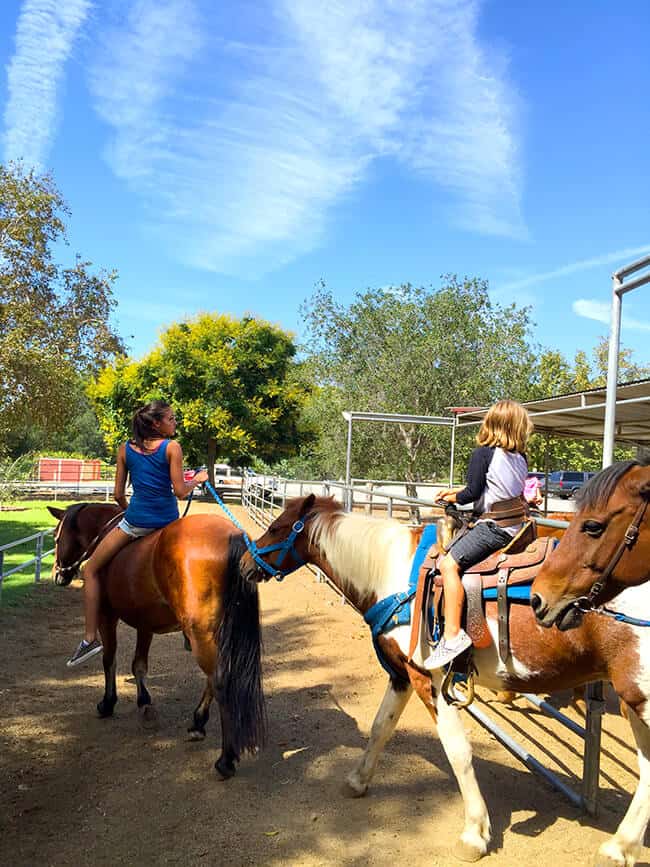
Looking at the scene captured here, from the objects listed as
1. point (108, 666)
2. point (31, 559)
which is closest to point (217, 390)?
point (31, 559)

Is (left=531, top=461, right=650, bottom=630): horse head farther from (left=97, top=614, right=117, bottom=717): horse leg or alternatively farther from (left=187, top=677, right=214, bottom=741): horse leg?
(left=97, top=614, right=117, bottom=717): horse leg

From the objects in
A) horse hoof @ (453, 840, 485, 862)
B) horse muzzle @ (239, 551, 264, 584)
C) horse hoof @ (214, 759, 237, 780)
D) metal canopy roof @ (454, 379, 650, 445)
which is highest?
metal canopy roof @ (454, 379, 650, 445)

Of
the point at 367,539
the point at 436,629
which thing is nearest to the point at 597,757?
the point at 436,629

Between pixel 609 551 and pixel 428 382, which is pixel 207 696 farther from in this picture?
pixel 428 382

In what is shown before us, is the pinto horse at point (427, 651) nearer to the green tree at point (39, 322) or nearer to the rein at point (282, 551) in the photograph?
the rein at point (282, 551)

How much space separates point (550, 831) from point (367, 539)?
1719 millimetres

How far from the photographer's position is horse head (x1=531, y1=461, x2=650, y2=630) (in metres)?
2.24

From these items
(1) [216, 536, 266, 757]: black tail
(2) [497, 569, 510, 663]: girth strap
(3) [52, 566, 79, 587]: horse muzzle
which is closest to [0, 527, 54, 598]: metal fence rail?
(3) [52, 566, 79, 587]: horse muzzle

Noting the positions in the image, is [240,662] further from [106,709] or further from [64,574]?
[64,574]

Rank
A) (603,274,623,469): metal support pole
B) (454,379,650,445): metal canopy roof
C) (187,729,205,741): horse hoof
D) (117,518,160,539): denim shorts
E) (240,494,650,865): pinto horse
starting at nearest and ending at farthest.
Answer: (240,494,650,865): pinto horse → (603,274,623,469): metal support pole → (187,729,205,741): horse hoof → (117,518,160,539): denim shorts → (454,379,650,445): metal canopy roof

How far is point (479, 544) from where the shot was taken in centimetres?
301

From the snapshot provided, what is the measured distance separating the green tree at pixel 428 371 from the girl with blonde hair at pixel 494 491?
2024 centimetres

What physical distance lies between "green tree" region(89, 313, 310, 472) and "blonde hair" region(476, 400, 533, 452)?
21797 mm

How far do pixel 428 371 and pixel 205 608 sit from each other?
20.6 meters
